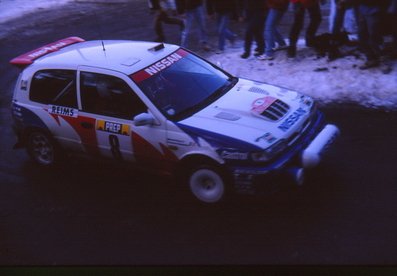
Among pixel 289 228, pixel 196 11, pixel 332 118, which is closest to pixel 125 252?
pixel 289 228

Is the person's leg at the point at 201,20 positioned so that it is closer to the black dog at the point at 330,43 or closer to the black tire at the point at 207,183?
the black dog at the point at 330,43

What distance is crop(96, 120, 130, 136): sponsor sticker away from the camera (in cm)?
576

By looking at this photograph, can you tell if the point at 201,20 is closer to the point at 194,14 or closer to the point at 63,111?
the point at 194,14

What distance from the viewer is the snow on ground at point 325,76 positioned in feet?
27.0

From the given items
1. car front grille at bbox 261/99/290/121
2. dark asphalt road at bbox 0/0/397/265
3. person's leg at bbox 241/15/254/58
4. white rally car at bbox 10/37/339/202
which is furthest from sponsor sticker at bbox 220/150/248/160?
person's leg at bbox 241/15/254/58

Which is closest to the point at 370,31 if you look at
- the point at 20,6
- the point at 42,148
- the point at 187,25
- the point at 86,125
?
the point at 187,25

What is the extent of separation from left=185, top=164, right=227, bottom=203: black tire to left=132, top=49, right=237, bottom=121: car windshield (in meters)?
0.67

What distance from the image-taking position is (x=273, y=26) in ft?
31.7

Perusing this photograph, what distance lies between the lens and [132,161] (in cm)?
596

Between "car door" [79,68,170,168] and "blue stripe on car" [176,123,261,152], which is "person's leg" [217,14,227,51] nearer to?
"car door" [79,68,170,168]

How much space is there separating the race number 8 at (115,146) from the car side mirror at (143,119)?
22.6 inches

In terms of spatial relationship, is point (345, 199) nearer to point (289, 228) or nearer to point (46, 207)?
point (289, 228)

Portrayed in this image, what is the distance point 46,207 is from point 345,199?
144 inches

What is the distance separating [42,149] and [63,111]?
0.95m
